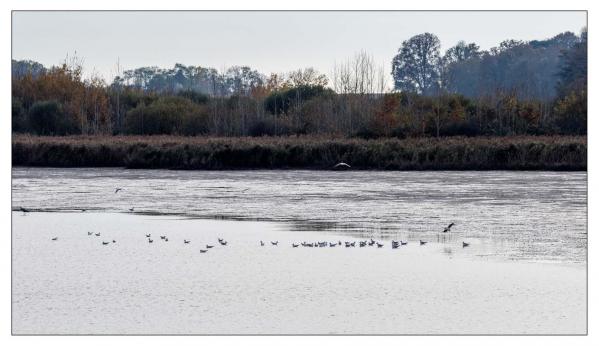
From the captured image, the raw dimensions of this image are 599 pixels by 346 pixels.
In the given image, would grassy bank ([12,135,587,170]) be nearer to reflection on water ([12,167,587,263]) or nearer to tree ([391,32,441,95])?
reflection on water ([12,167,587,263])

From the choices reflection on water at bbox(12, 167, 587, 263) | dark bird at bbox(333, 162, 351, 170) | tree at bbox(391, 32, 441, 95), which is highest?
tree at bbox(391, 32, 441, 95)

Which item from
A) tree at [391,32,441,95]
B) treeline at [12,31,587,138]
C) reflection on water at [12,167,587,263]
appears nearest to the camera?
reflection on water at [12,167,587,263]

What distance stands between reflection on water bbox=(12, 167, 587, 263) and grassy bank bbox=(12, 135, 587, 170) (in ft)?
6.01

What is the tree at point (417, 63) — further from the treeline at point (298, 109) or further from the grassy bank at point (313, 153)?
the grassy bank at point (313, 153)

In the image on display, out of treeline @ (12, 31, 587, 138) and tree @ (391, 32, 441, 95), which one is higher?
tree @ (391, 32, 441, 95)

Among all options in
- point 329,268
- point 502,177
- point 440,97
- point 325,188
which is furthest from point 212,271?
point 440,97

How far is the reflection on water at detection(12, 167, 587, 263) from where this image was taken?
16.2m

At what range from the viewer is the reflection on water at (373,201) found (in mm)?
16156

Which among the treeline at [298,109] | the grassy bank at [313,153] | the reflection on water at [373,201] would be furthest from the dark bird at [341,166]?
the treeline at [298,109]

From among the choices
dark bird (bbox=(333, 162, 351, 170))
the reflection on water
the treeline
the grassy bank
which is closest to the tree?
the treeline

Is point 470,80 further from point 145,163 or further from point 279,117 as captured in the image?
point 145,163

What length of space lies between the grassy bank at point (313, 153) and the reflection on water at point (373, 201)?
1.83 m

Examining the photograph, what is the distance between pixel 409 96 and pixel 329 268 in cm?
3432

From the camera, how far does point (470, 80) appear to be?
→ 259 ft
